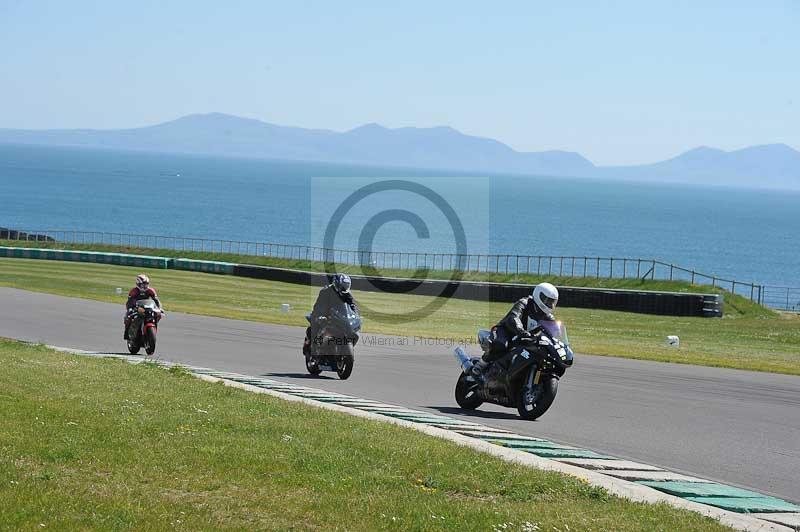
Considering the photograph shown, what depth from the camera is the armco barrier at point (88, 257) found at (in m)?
63.2

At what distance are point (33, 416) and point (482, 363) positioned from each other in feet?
20.3

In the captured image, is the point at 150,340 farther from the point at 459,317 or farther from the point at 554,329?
the point at 459,317

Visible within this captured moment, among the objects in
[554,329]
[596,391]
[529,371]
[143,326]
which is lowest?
[596,391]

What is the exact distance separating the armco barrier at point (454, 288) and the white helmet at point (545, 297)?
30313 mm

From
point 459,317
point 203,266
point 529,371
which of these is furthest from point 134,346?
point 203,266

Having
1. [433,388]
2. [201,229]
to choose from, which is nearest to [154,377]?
[433,388]

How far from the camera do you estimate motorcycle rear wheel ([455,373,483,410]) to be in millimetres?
15703

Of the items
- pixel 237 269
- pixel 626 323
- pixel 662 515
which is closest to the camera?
pixel 662 515

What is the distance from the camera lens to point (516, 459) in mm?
10672

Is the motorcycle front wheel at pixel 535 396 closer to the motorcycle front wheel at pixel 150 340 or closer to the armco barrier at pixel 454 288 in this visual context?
the motorcycle front wheel at pixel 150 340

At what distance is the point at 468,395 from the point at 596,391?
3.37 meters

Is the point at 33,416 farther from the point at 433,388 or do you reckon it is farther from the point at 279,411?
the point at 433,388

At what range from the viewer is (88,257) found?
65500 millimetres

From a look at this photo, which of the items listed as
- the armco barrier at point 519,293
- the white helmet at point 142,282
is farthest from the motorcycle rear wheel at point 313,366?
the armco barrier at point 519,293
